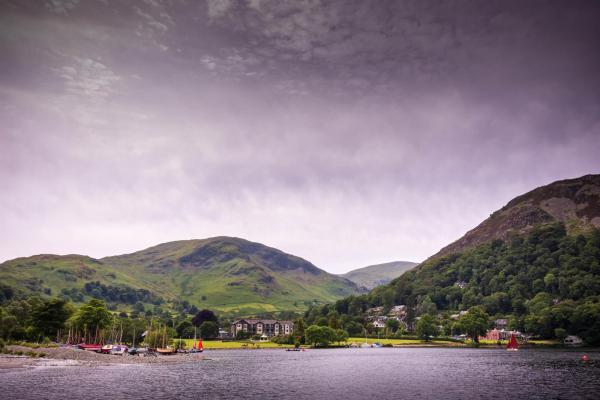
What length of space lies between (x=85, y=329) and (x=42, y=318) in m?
15.8

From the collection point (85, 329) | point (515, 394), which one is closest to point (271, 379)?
point (515, 394)

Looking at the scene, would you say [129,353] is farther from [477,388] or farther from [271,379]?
[477,388]

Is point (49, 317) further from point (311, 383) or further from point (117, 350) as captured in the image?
point (311, 383)

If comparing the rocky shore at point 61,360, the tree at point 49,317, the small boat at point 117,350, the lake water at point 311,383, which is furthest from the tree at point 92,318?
the lake water at point 311,383

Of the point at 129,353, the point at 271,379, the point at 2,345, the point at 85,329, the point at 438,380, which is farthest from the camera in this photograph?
the point at 85,329

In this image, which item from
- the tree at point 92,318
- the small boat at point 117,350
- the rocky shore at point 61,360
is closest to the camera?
the rocky shore at point 61,360

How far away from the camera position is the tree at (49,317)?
16838cm

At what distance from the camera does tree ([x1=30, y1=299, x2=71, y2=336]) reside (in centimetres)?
16838

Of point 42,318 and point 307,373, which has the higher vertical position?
point 42,318

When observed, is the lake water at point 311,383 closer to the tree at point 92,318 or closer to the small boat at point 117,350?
the small boat at point 117,350

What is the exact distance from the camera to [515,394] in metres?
68.9

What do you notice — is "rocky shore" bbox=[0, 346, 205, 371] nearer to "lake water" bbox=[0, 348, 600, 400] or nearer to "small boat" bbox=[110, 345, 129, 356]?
"lake water" bbox=[0, 348, 600, 400]

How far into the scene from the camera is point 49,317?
170625 millimetres

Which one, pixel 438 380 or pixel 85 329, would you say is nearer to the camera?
pixel 438 380
